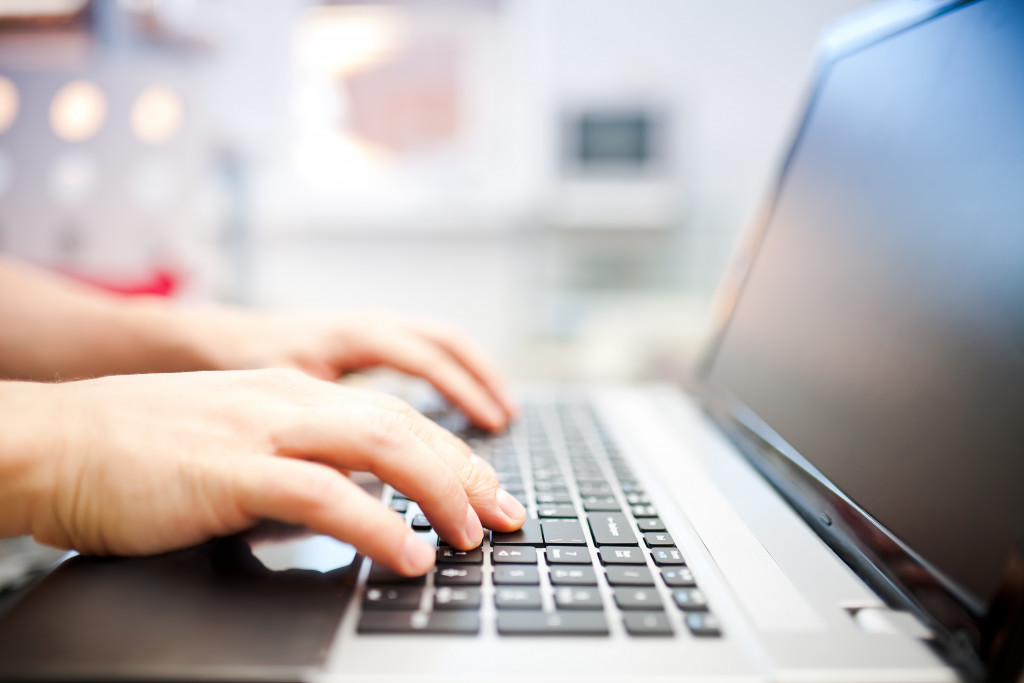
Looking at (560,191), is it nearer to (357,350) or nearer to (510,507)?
(357,350)

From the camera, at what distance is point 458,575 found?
0.28 m

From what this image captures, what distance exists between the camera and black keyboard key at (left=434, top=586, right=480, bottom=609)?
26cm

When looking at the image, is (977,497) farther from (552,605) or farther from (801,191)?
(801,191)

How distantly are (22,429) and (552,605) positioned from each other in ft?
0.83

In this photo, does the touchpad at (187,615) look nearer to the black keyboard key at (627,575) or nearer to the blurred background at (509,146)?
the black keyboard key at (627,575)

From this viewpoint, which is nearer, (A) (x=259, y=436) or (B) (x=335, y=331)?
(A) (x=259, y=436)

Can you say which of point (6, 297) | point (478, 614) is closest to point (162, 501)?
point (478, 614)

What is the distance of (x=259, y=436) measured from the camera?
0.30 metres

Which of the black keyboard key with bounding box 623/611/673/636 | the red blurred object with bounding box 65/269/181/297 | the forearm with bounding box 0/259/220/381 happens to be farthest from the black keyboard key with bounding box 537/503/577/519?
the red blurred object with bounding box 65/269/181/297

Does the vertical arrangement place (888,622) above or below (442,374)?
below

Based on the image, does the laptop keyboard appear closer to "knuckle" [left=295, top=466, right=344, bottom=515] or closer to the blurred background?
"knuckle" [left=295, top=466, right=344, bottom=515]

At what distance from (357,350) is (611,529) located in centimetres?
34

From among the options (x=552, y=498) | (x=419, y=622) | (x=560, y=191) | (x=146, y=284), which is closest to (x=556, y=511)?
(x=552, y=498)

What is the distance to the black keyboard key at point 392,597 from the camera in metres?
0.26
